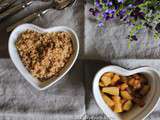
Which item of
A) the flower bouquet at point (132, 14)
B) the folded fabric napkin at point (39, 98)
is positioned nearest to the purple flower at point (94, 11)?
the flower bouquet at point (132, 14)

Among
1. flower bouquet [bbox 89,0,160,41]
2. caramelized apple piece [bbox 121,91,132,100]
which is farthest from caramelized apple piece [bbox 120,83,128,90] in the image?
flower bouquet [bbox 89,0,160,41]

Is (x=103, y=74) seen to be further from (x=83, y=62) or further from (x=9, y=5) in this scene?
(x=9, y=5)

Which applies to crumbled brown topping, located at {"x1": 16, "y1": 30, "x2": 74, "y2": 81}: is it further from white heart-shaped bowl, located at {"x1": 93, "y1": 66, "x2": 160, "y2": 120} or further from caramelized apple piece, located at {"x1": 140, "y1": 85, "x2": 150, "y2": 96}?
caramelized apple piece, located at {"x1": 140, "y1": 85, "x2": 150, "y2": 96}

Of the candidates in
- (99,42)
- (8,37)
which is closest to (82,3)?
(99,42)

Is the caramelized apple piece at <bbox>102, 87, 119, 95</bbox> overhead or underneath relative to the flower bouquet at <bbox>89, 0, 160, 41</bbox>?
underneath

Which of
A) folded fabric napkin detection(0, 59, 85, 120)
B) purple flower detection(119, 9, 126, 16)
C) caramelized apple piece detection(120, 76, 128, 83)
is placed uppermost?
purple flower detection(119, 9, 126, 16)

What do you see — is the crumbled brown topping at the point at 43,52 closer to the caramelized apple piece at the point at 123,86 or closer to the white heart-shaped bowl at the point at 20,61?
the white heart-shaped bowl at the point at 20,61

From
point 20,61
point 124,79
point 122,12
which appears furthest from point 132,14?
point 20,61

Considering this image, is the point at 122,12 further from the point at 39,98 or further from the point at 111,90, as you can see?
the point at 39,98
